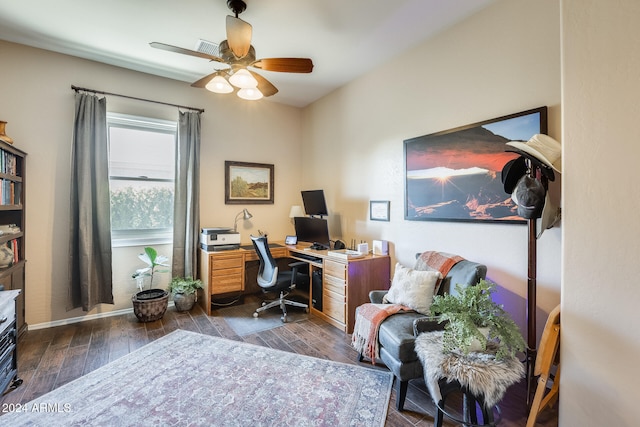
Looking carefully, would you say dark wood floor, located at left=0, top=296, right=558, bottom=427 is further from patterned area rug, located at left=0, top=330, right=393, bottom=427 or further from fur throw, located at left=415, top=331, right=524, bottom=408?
fur throw, located at left=415, top=331, right=524, bottom=408

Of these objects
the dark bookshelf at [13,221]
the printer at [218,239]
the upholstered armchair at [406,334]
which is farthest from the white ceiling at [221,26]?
the upholstered armchair at [406,334]

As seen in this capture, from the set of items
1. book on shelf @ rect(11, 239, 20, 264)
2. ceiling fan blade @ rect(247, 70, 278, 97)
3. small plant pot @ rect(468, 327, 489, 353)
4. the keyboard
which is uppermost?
ceiling fan blade @ rect(247, 70, 278, 97)

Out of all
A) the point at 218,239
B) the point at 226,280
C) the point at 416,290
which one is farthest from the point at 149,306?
the point at 416,290

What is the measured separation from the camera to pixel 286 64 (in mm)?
2316

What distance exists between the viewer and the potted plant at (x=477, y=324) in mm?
1509

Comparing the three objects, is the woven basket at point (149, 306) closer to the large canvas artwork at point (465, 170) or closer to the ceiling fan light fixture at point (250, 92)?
the ceiling fan light fixture at point (250, 92)

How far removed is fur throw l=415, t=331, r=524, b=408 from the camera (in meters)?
1.42

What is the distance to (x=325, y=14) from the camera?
2.47 meters

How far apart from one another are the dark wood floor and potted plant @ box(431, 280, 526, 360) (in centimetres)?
64

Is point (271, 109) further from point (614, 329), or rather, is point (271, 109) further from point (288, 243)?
point (614, 329)

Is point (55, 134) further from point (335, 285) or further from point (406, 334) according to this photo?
point (406, 334)

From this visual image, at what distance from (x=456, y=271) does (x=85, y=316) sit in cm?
405

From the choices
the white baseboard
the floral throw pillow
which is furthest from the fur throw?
the white baseboard

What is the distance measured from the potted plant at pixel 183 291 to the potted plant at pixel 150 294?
0.13 meters
